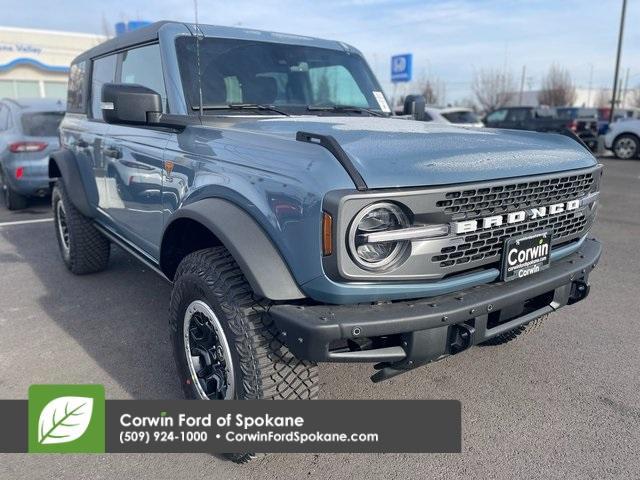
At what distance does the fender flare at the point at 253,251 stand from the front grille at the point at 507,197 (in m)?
0.67

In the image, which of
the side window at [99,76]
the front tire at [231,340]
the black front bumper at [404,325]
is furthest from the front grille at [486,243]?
the side window at [99,76]

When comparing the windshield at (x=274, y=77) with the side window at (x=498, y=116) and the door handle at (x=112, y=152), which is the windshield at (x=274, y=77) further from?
the side window at (x=498, y=116)

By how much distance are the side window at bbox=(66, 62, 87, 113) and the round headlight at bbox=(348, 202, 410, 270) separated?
144 inches

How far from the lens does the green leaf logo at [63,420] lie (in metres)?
2.48

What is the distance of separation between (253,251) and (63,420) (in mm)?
1335

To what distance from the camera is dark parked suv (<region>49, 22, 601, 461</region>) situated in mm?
2000

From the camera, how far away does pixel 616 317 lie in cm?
402

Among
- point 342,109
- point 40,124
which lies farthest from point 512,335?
point 40,124

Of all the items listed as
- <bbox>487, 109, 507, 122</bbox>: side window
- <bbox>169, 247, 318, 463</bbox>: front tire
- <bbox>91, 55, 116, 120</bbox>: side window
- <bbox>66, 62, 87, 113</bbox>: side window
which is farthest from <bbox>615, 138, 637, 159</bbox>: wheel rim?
<bbox>169, 247, 318, 463</bbox>: front tire

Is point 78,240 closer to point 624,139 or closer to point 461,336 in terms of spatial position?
point 461,336

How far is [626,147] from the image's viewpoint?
608 inches

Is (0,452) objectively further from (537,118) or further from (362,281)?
(537,118)

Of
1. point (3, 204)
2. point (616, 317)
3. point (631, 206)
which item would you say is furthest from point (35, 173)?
point (631, 206)

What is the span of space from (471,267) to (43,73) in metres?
32.2
